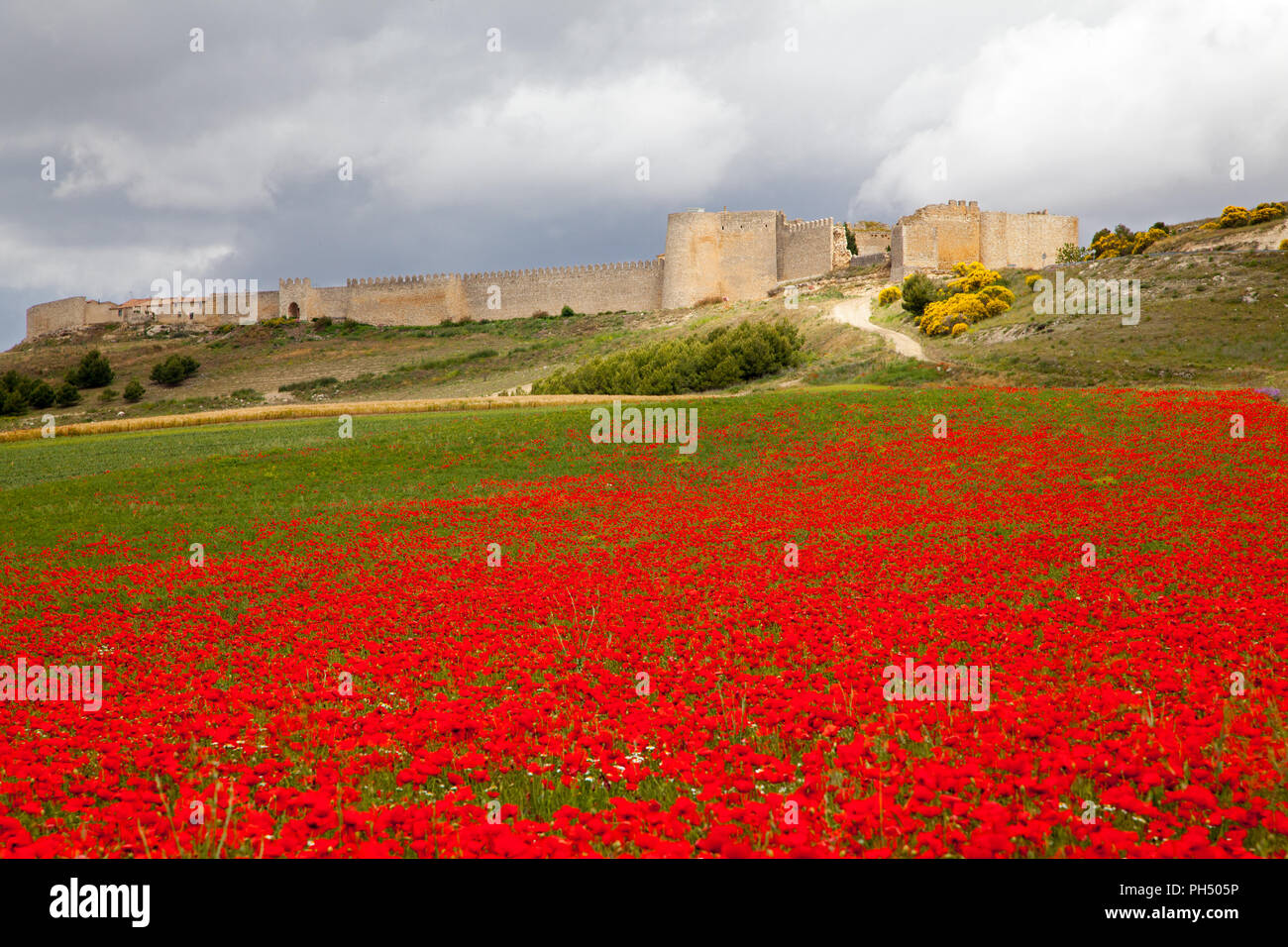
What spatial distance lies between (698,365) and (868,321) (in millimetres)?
15250

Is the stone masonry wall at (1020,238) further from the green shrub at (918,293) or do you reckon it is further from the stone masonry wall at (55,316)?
the stone masonry wall at (55,316)

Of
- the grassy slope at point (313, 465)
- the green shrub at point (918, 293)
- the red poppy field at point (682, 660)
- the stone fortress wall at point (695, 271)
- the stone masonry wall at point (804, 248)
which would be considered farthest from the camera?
the stone masonry wall at point (804, 248)

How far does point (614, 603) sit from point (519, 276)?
98.6 metres

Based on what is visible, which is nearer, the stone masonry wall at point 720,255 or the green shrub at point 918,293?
the green shrub at point 918,293

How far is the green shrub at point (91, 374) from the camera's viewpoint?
87.9 m

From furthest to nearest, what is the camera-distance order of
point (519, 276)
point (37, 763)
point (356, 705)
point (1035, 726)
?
point (519, 276), point (356, 705), point (37, 763), point (1035, 726)

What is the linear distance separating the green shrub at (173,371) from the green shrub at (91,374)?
4569 millimetres

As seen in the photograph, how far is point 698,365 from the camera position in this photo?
50344 mm

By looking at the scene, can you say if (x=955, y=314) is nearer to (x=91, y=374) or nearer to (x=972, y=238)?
(x=972, y=238)

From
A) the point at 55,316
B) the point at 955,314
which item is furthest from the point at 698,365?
the point at 55,316

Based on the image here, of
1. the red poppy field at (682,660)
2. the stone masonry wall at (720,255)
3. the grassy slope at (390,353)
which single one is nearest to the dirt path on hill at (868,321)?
the grassy slope at (390,353)
